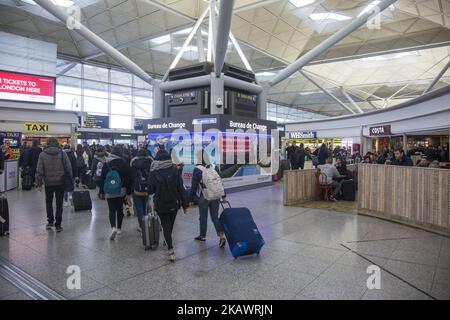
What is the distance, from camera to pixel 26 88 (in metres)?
18.4

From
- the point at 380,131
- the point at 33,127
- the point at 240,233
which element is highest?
the point at 380,131

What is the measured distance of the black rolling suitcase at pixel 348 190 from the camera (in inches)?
408

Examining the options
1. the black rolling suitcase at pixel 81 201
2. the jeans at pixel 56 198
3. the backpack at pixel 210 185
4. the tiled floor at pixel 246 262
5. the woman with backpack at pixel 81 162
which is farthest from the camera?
the woman with backpack at pixel 81 162

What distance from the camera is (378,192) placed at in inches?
298

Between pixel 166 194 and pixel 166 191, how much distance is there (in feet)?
0.14

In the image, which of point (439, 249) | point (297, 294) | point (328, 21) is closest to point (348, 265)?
point (297, 294)

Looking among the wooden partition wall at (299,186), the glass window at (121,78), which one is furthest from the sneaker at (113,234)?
the glass window at (121,78)

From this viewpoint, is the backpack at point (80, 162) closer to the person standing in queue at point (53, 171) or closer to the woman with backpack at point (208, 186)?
the person standing in queue at point (53, 171)

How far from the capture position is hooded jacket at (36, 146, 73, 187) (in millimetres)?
6008

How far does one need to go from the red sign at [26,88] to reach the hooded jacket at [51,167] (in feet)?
48.2

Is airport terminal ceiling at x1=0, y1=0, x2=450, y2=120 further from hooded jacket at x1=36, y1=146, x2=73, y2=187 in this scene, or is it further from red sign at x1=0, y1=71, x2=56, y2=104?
hooded jacket at x1=36, y1=146, x2=73, y2=187

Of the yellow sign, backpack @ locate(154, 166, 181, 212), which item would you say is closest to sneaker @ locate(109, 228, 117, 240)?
backpack @ locate(154, 166, 181, 212)

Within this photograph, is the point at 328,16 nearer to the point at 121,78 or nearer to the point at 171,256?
the point at 121,78

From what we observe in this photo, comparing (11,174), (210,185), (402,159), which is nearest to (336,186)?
(402,159)
